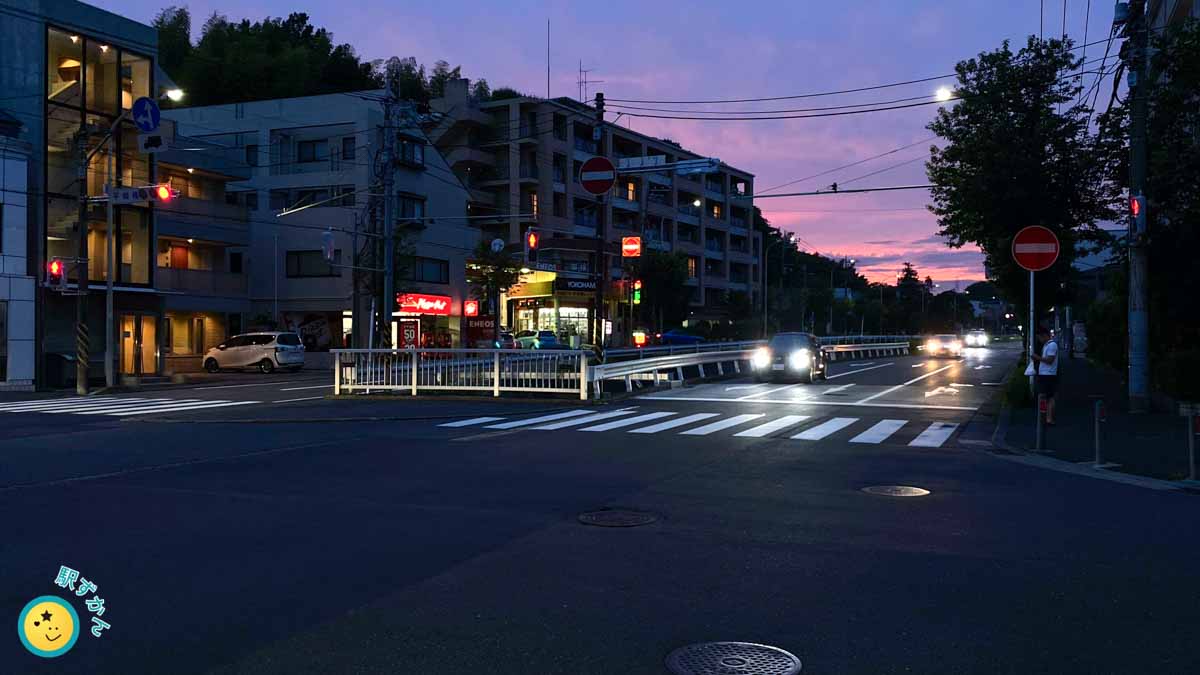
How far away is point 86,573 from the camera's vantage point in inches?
249

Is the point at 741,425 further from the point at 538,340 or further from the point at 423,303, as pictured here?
the point at 423,303

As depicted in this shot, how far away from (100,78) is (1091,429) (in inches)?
1300

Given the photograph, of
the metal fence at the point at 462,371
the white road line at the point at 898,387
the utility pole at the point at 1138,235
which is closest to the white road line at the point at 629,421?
the metal fence at the point at 462,371

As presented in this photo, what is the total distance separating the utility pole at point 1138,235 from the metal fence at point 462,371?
37.9 ft

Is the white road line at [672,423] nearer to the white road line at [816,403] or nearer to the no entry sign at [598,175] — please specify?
the white road line at [816,403]

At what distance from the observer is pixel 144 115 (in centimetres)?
2716

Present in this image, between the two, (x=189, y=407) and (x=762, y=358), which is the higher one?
(x=762, y=358)

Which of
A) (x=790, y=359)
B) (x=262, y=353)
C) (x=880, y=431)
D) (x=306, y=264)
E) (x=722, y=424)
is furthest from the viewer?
(x=306, y=264)

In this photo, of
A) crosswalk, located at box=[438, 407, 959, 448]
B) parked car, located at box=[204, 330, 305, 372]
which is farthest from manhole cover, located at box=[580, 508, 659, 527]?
parked car, located at box=[204, 330, 305, 372]

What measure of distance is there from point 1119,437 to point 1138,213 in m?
5.16

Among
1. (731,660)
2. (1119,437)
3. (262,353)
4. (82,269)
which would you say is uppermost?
(82,269)

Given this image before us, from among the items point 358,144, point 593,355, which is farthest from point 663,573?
point 358,144

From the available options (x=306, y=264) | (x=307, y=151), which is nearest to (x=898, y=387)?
(x=306, y=264)

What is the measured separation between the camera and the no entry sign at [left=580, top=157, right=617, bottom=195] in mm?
20891
